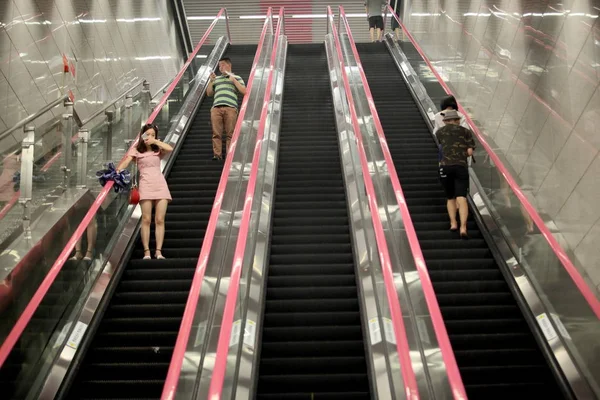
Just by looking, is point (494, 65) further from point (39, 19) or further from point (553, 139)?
point (39, 19)

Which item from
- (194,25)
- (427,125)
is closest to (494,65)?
(427,125)

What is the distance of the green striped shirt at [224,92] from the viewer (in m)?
8.70

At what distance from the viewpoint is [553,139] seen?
23.2 ft

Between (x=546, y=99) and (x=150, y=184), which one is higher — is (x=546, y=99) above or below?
above

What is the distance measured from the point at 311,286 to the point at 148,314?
1414 millimetres

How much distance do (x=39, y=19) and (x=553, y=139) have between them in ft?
23.1

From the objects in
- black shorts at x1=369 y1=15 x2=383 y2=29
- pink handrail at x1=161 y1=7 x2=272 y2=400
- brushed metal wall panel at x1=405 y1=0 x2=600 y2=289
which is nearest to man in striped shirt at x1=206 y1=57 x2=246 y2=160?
pink handrail at x1=161 y1=7 x2=272 y2=400

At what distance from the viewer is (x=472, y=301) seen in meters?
5.55

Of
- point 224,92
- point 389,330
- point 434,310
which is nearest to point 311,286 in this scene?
point 389,330

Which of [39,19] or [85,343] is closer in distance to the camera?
[85,343]

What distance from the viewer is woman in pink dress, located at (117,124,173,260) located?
6270mm

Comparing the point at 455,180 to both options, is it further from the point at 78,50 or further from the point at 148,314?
the point at 78,50

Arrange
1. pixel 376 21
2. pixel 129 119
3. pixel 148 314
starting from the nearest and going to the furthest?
pixel 148 314 < pixel 129 119 < pixel 376 21

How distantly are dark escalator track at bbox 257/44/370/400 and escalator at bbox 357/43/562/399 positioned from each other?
752 millimetres
